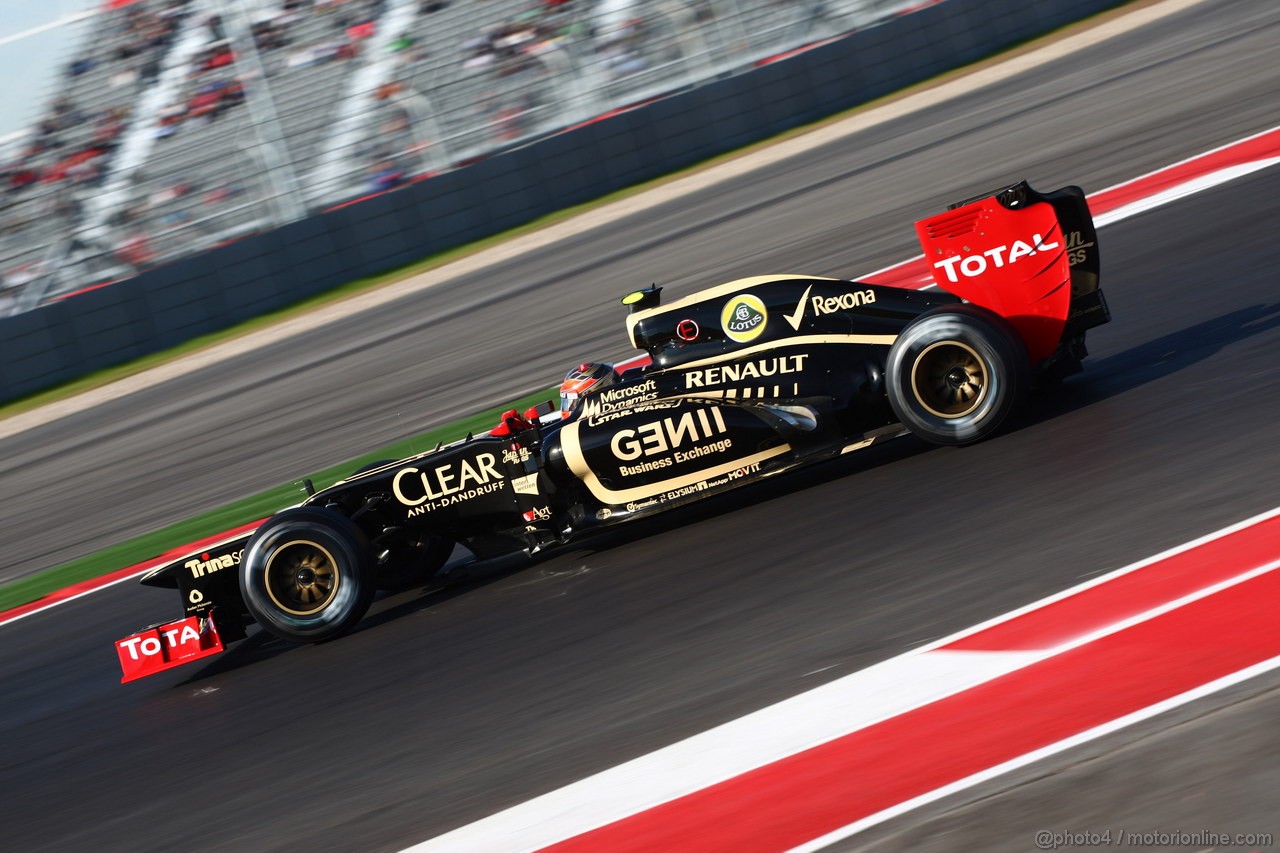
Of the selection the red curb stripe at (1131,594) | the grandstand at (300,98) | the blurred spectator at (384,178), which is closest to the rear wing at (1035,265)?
the red curb stripe at (1131,594)

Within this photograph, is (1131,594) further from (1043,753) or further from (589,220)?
(589,220)

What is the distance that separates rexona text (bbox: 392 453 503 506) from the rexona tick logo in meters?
1.28

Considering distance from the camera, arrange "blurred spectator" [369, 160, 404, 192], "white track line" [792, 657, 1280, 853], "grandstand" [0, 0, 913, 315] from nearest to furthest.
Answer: "white track line" [792, 657, 1280, 853]
"grandstand" [0, 0, 913, 315]
"blurred spectator" [369, 160, 404, 192]

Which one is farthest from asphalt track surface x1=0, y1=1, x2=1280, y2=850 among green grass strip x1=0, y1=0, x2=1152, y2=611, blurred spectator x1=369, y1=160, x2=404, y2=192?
blurred spectator x1=369, y1=160, x2=404, y2=192

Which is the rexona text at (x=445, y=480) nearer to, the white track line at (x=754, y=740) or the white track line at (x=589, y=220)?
the white track line at (x=754, y=740)

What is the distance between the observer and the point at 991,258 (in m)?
5.93

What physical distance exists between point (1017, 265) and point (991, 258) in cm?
12

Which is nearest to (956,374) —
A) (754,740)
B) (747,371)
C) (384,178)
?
(747,371)

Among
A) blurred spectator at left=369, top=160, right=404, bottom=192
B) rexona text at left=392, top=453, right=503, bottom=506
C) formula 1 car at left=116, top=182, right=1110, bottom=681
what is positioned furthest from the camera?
blurred spectator at left=369, top=160, right=404, bottom=192

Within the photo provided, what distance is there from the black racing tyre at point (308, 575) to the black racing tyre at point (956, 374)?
258 cm

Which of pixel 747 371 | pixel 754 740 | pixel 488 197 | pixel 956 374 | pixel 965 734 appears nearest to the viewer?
pixel 965 734

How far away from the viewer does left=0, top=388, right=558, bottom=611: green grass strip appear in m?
9.15

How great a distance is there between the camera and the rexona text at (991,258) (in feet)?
19.2

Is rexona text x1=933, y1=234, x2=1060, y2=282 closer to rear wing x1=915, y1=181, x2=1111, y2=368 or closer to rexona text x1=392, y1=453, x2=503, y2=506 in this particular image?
rear wing x1=915, y1=181, x2=1111, y2=368
